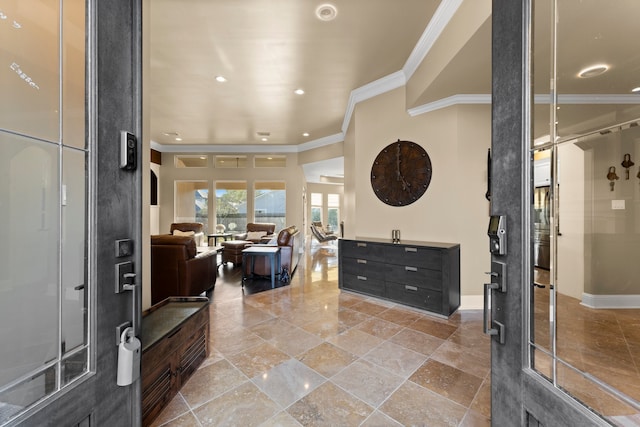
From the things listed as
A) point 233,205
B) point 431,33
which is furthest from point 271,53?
point 233,205

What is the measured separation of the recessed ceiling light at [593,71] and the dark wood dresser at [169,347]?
2.28 m

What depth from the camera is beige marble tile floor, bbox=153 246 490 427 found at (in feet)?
5.00

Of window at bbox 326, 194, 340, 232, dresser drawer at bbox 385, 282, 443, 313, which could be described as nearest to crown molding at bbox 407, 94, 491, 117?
dresser drawer at bbox 385, 282, 443, 313

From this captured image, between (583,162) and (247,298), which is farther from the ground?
(583,162)

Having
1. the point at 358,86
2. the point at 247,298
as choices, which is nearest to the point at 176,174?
the point at 247,298

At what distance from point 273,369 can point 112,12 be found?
2.30 metres

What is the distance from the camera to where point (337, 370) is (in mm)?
1965

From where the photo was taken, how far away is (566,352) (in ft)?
2.88

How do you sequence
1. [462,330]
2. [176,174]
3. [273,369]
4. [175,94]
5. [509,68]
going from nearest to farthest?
[509,68] → [273,369] → [462,330] → [175,94] → [176,174]

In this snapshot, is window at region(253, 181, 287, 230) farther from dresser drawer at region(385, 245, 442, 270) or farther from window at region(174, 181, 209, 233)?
dresser drawer at region(385, 245, 442, 270)

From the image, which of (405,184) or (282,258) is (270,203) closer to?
(282,258)

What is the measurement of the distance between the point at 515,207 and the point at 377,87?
3495mm

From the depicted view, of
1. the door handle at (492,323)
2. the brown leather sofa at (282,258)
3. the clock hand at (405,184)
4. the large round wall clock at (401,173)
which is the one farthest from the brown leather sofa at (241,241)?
the door handle at (492,323)

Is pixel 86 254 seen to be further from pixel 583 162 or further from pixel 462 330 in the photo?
pixel 462 330
